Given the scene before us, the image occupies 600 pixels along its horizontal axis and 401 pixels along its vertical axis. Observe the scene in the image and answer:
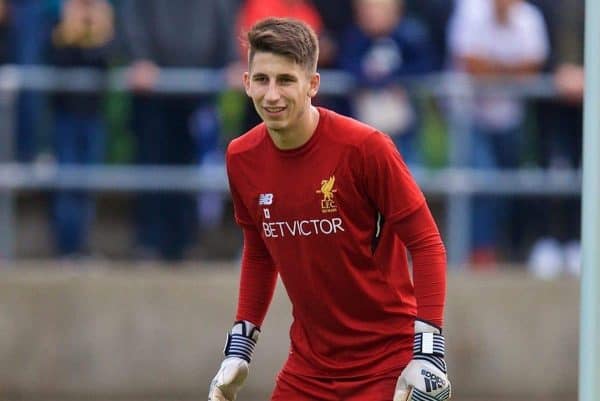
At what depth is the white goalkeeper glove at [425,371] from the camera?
19.0 feet

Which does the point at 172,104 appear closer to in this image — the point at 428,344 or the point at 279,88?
the point at 279,88

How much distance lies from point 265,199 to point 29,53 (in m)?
5.70

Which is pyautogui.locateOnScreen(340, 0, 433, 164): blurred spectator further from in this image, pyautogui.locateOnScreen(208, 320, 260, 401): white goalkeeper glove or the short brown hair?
the short brown hair

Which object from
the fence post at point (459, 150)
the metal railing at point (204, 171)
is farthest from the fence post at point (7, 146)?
the fence post at point (459, 150)

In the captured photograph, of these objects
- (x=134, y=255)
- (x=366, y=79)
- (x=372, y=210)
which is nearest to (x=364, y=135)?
(x=372, y=210)

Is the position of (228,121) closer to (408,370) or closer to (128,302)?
(128,302)

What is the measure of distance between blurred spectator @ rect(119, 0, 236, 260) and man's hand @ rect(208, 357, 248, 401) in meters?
5.03

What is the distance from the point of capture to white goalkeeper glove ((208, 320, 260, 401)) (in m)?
6.39

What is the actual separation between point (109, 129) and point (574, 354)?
3.87 m

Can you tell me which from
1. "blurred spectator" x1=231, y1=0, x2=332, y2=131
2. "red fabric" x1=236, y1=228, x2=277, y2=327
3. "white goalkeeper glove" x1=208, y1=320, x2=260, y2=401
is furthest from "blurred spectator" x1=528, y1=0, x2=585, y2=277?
"white goalkeeper glove" x1=208, y1=320, x2=260, y2=401

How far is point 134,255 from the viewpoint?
468 inches

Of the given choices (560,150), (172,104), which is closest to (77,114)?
(172,104)

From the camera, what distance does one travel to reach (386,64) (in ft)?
37.4

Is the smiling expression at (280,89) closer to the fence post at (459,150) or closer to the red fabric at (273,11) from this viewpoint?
the fence post at (459,150)
